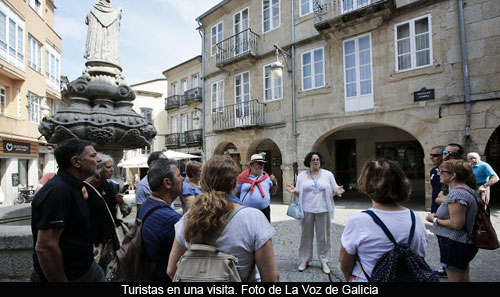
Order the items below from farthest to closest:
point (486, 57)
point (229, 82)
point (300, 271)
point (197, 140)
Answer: point (197, 140)
point (229, 82)
point (486, 57)
point (300, 271)

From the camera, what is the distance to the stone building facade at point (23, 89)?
14164 millimetres

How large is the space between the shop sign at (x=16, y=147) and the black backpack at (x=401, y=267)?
1819 cm

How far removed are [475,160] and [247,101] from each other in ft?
31.6

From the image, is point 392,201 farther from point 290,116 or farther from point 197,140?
point 197,140

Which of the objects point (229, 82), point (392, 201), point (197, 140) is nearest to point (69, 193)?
point (392, 201)

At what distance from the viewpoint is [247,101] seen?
42.9 ft

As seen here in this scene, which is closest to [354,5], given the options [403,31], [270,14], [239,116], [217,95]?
[403,31]

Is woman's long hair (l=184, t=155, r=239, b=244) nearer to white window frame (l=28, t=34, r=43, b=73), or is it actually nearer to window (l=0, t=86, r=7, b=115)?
window (l=0, t=86, r=7, b=115)

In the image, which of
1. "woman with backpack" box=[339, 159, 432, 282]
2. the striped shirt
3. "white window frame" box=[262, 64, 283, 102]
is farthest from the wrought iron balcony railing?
"woman with backpack" box=[339, 159, 432, 282]

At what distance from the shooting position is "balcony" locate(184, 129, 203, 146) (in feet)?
66.6

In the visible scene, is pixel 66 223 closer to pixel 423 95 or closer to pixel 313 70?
pixel 423 95

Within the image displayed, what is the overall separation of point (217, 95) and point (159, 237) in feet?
45.9

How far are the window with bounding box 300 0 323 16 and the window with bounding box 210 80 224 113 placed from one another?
5536 mm

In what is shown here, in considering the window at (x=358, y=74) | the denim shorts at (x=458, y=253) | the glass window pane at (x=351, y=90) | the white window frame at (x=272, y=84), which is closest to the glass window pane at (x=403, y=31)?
the window at (x=358, y=74)
